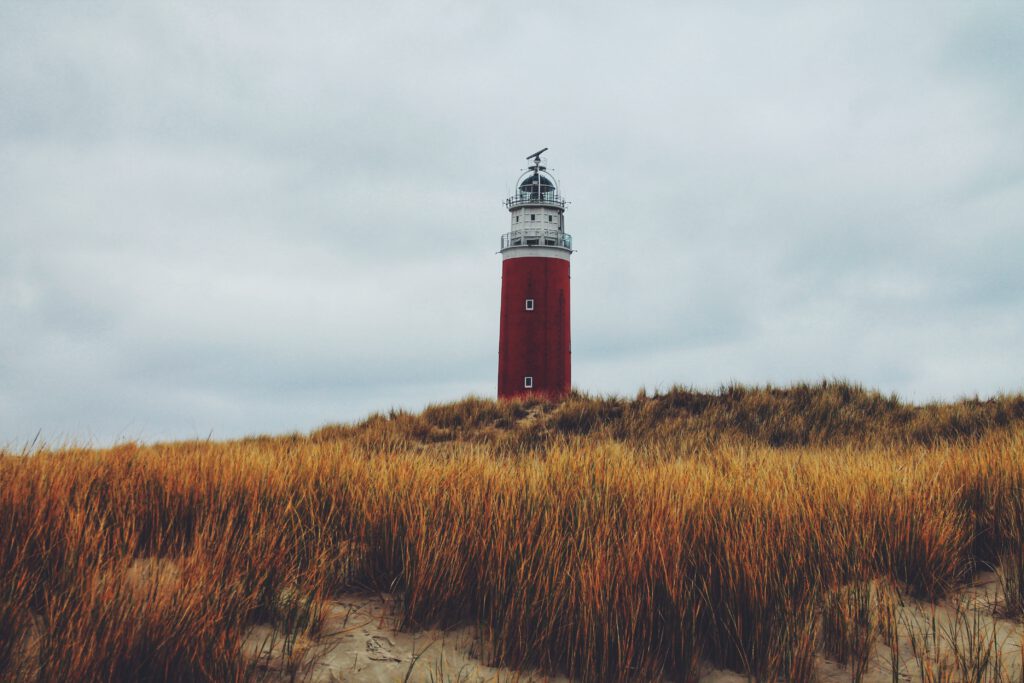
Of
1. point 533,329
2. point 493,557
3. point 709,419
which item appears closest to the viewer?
point 493,557

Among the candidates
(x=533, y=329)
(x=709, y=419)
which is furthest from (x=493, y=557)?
(x=533, y=329)

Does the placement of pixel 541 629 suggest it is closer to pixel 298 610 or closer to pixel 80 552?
pixel 298 610

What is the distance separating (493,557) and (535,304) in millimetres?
24443

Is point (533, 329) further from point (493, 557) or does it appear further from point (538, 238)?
point (493, 557)

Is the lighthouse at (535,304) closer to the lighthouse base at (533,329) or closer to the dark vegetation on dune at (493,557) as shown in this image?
the lighthouse base at (533,329)

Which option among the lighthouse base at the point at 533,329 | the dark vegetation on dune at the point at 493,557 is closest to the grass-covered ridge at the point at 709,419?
the dark vegetation on dune at the point at 493,557

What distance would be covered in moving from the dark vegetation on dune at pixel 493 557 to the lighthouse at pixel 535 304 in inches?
889

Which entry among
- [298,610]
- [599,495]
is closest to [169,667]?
[298,610]

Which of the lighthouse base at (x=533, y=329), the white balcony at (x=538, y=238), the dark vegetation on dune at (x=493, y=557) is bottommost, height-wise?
the dark vegetation on dune at (x=493, y=557)

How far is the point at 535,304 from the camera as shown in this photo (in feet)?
90.1

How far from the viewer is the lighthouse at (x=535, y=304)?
2742 centimetres

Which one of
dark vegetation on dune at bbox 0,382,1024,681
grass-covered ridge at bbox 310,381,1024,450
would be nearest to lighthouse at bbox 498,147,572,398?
grass-covered ridge at bbox 310,381,1024,450

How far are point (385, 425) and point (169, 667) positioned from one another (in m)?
12.8

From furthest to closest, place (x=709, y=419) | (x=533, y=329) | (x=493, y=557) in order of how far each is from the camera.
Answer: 1. (x=533, y=329)
2. (x=709, y=419)
3. (x=493, y=557)
